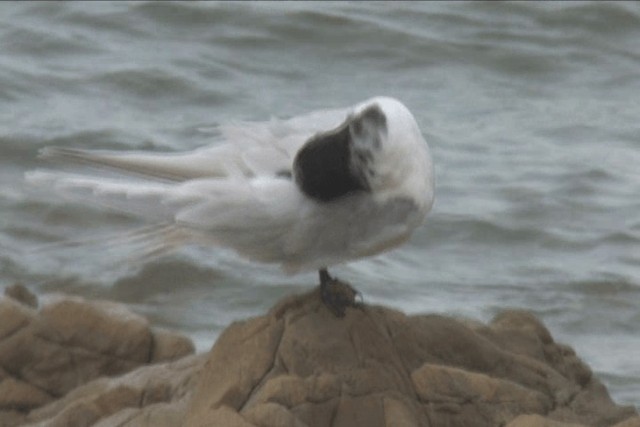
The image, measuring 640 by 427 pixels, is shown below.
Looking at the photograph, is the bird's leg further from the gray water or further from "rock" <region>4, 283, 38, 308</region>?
the gray water

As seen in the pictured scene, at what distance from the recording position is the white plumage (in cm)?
530

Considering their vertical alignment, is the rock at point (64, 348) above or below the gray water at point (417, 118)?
above

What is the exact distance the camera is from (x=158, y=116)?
11930 mm

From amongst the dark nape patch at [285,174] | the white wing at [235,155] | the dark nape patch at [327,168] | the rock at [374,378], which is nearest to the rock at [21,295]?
the white wing at [235,155]

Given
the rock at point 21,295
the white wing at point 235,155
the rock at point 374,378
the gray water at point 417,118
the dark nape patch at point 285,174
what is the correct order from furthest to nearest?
the gray water at point 417,118, the rock at point 21,295, the white wing at point 235,155, the dark nape patch at point 285,174, the rock at point 374,378

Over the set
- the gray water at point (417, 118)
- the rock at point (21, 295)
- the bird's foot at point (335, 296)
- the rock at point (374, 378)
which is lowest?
the gray water at point (417, 118)

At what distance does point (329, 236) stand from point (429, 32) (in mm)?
8309

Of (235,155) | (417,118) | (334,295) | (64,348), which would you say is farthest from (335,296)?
(417,118)

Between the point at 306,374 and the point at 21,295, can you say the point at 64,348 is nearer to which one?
the point at 21,295

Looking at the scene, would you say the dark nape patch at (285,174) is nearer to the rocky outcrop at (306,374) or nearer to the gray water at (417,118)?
the rocky outcrop at (306,374)

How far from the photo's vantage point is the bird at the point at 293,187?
17.4 feet

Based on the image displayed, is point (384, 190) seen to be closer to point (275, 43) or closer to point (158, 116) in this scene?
point (158, 116)

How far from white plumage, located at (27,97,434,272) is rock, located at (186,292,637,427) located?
9.1 inches

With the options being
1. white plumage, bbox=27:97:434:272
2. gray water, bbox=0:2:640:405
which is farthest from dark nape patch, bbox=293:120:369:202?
gray water, bbox=0:2:640:405
